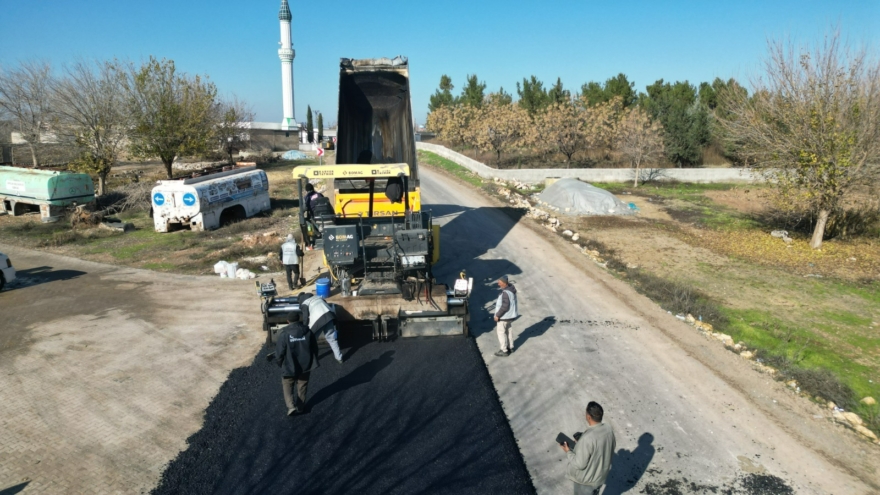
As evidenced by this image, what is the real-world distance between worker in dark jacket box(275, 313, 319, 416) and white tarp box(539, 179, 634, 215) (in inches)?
718

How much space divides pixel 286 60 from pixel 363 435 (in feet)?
248

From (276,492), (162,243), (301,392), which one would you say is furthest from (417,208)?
(162,243)

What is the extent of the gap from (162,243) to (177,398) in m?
12.4

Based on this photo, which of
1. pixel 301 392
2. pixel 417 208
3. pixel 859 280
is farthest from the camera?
pixel 859 280

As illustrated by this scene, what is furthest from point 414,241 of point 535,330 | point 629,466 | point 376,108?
point 376,108

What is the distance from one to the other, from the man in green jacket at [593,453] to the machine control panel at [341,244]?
19.2 ft

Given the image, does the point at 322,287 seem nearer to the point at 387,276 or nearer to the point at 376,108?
the point at 387,276

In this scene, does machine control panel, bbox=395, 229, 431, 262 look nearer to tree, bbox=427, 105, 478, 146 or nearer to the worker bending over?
the worker bending over

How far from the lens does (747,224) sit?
2189cm

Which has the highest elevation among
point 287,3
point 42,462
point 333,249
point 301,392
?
point 287,3

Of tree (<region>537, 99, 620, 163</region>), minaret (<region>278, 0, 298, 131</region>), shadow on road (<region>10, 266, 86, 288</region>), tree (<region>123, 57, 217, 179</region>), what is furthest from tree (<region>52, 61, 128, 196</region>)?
minaret (<region>278, 0, 298, 131</region>)

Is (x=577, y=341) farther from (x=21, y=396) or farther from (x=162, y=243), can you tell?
(x=162, y=243)

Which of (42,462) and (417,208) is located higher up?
Result: (417,208)

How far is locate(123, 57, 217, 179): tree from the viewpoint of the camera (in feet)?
96.1
